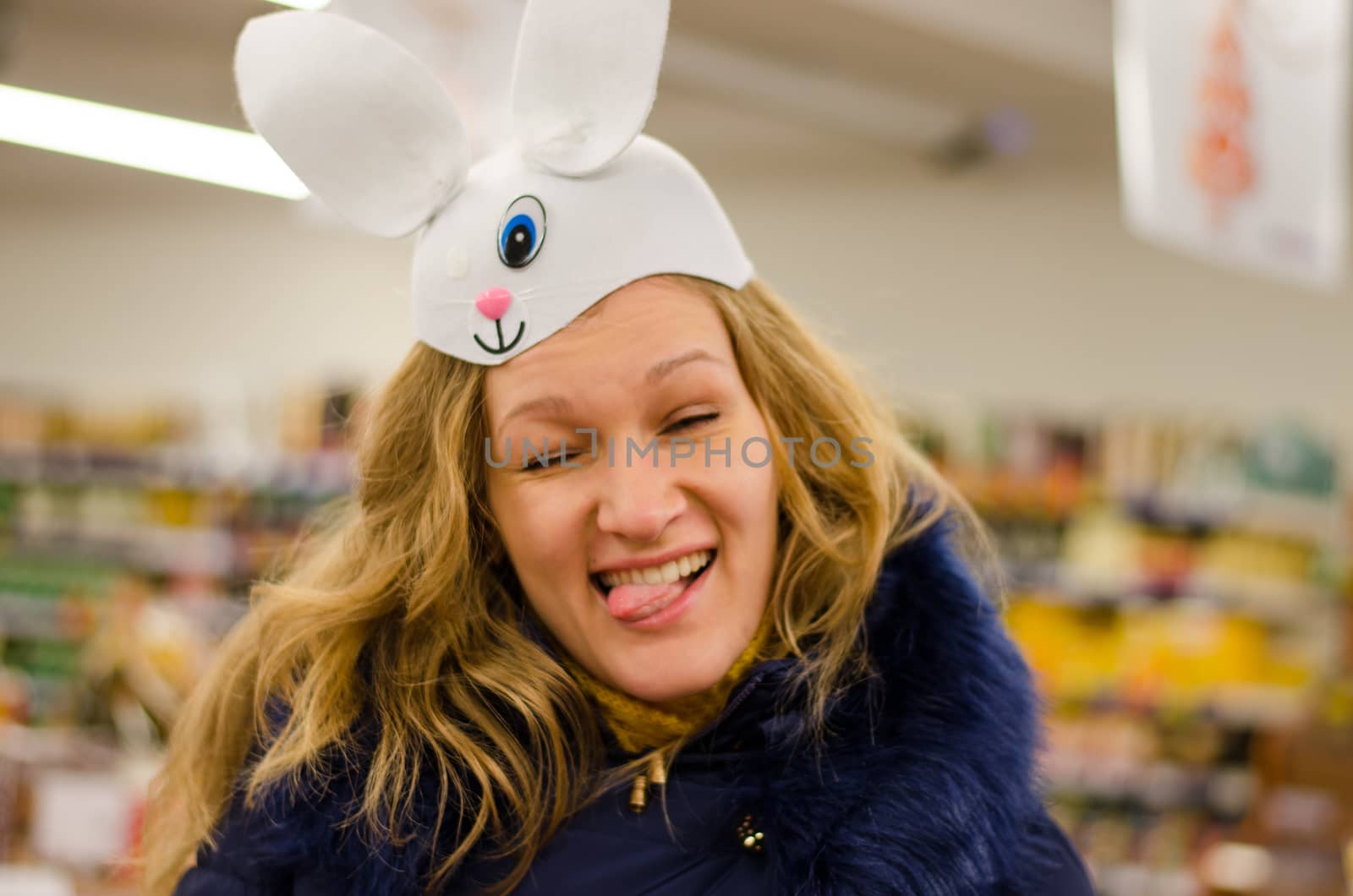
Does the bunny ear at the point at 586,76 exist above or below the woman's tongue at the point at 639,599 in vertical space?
above

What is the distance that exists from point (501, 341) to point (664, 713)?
1.52ft

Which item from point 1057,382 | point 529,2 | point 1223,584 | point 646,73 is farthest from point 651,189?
point 1057,382

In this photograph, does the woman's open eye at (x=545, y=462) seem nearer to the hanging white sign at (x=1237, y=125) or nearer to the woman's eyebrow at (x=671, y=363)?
the woman's eyebrow at (x=671, y=363)

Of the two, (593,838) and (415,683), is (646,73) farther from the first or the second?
(593,838)

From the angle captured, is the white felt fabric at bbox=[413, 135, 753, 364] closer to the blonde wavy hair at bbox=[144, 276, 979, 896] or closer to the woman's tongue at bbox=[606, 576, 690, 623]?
the blonde wavy hair at bbox=[144, 276, 979, 896]

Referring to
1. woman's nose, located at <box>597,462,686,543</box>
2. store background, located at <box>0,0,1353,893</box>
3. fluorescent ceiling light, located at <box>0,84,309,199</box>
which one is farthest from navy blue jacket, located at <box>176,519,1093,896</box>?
fluorescent ceiling light, located at <box>0,84,309,199</box>

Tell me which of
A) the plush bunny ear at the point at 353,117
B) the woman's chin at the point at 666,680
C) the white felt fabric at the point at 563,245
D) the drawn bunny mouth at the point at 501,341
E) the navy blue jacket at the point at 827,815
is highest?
the plush bunny ear at the point at 353,117

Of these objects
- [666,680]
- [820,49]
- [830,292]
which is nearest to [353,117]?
[666,680]

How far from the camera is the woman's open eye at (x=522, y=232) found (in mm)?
1254

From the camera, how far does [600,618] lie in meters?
1.25

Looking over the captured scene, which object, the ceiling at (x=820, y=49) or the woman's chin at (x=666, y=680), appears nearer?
the woman's chin at (x=666, y=680)

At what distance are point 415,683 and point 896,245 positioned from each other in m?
5.77

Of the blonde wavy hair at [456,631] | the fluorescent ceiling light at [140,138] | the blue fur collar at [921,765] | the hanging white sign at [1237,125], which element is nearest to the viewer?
the blue fur collar at [921,765]

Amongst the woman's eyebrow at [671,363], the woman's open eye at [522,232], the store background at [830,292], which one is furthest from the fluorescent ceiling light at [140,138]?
the woman's eyebrow at [671,363]
